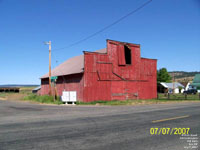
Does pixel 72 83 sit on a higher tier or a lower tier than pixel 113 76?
lower

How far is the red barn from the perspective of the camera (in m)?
23.3

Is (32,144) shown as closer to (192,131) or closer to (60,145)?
(60,145)

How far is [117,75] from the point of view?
25.3m

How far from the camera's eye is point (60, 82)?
29250 millimetres

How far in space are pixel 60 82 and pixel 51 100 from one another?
20.1 ft

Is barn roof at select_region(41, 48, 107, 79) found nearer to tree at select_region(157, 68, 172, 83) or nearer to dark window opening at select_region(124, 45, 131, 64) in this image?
dark window opening at select_region(124, 45, 131, 64)

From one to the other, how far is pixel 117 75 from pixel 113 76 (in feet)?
2.18

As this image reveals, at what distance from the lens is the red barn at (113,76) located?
916 inches

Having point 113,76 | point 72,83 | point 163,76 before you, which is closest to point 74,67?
point 72,83
